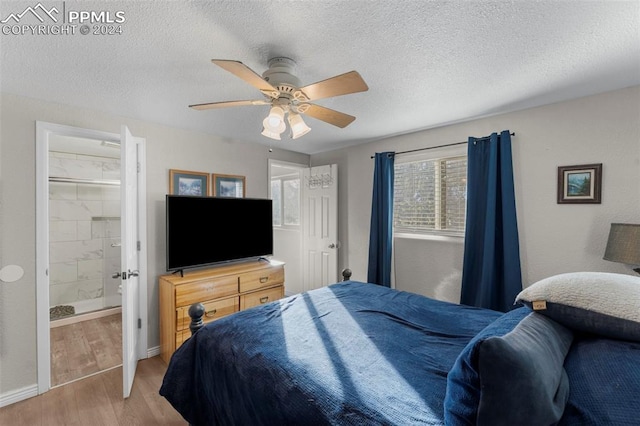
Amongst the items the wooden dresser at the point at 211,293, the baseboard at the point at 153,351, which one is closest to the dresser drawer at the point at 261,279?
the wooden dresser at the point at 211,293

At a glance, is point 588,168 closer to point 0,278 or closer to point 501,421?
point 501,421

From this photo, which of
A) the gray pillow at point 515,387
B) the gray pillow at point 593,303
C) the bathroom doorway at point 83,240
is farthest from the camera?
the bathroom doorway at point 83,240

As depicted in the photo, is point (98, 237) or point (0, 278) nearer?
point (0, 278)

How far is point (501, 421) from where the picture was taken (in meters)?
0.72

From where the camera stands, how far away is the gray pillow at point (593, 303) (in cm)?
103

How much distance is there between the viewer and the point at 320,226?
4.12 metres

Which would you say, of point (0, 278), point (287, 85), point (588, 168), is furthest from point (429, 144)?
point (0, 278)

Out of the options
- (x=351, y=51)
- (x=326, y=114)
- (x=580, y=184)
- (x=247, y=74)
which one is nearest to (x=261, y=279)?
(x=326, y=114)

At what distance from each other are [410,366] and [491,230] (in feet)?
6.07

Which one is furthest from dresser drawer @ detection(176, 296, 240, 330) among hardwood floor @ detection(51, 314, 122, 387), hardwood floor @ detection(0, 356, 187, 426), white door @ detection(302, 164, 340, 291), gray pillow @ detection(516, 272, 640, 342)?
gray pillow @ detection(516, 272, 640, 342)

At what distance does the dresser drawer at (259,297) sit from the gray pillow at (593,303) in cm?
255

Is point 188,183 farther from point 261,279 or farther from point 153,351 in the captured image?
point 153,351

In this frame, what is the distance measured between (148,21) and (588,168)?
314cm

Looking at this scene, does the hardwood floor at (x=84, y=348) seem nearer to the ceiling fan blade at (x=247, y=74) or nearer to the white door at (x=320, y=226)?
the white door at (x=320, y=226)
